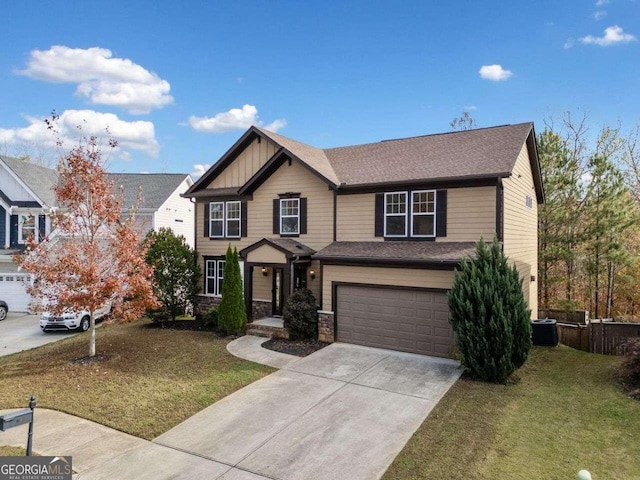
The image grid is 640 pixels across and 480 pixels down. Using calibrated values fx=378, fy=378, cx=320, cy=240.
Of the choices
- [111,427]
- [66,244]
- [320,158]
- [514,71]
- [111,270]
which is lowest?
[111,427]

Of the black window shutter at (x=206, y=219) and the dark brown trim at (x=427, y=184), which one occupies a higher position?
the dark brown trim at (x=427, y=184)

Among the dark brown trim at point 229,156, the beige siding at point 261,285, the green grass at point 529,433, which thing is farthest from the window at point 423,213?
the dark brown trim at point 229,156

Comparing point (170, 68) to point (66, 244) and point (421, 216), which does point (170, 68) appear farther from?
point (421, 216)

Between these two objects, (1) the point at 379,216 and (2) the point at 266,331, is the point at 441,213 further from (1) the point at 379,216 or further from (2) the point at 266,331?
(2) the point at 266,331

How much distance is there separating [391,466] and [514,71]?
19299 millimetres

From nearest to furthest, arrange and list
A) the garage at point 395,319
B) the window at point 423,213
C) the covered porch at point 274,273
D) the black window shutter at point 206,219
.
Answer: the garage at point 395,319 → the window at point 423,213 → the covered porch at point 274,273 → the black window shutter at point 206,219

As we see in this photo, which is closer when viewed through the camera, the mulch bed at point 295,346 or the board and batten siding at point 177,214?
the mulch bed at point 295,346

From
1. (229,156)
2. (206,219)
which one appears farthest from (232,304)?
(229,156)

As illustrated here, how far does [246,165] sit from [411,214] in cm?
761

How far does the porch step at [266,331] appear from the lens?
13.3 meters

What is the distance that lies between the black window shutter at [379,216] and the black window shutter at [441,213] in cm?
186

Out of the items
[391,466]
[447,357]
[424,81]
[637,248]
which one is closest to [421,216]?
[447,357]

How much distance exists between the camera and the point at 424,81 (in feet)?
69.0

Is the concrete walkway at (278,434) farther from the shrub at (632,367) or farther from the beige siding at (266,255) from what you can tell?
the beige siding at (266,255)
